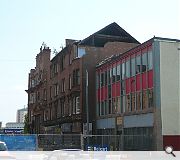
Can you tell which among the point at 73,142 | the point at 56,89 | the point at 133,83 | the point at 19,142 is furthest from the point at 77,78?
the point at 19,142

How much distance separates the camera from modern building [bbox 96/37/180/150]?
34.2 metres

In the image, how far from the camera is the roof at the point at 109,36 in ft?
174

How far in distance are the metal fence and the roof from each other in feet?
59.7

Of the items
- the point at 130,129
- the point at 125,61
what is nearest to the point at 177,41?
the point at 125,61

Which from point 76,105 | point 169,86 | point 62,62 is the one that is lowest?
point 76,105

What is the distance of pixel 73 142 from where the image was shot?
30.4 meters

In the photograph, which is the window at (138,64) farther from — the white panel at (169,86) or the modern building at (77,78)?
the modern building at (77,78)

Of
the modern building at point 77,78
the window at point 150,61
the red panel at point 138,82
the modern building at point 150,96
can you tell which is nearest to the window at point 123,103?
the modern building at point 150,96

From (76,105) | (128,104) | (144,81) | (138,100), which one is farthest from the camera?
(76,105)

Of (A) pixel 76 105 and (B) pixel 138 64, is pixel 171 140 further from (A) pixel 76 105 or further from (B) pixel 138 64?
(A) pixel 76 105

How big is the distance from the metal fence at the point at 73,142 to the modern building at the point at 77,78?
7486 mm

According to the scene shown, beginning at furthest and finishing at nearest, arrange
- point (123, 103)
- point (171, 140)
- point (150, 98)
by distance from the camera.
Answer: point (123, 103) < point (150, 98) < point (171, 140)

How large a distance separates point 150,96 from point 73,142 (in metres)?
8.98

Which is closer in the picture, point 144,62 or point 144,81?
point 144,81
